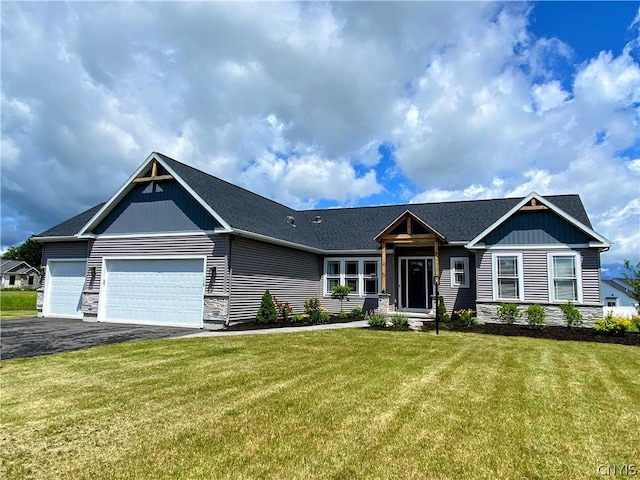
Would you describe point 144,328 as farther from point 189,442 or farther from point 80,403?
point 189,442

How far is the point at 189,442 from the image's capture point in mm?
4133

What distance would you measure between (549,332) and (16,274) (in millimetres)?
83974

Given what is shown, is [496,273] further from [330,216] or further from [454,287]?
[330,216]

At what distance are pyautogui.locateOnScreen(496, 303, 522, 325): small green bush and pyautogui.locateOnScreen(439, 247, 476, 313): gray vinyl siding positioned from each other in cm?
236

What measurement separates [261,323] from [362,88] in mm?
9475

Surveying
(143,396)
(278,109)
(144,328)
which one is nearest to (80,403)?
(143,396)

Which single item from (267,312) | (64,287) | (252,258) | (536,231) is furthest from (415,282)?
(64,287)

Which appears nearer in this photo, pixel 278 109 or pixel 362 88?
pixel 362 88

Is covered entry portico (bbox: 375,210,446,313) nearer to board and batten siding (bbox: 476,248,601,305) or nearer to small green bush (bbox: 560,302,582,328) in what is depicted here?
board and batten siding (bbox: 476,248,601,305)

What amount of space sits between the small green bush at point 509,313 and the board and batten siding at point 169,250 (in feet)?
33.0

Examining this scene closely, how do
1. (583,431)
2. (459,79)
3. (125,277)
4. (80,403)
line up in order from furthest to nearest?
(125,277), (459,79), (80,403), (583,431)

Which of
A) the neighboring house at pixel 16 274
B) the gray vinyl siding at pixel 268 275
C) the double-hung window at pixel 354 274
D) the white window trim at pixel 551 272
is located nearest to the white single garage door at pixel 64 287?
the gray vinyl siding at pixel 268 275

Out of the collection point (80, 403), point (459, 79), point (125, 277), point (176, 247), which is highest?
point (459, 79)

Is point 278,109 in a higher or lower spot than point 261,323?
higher
